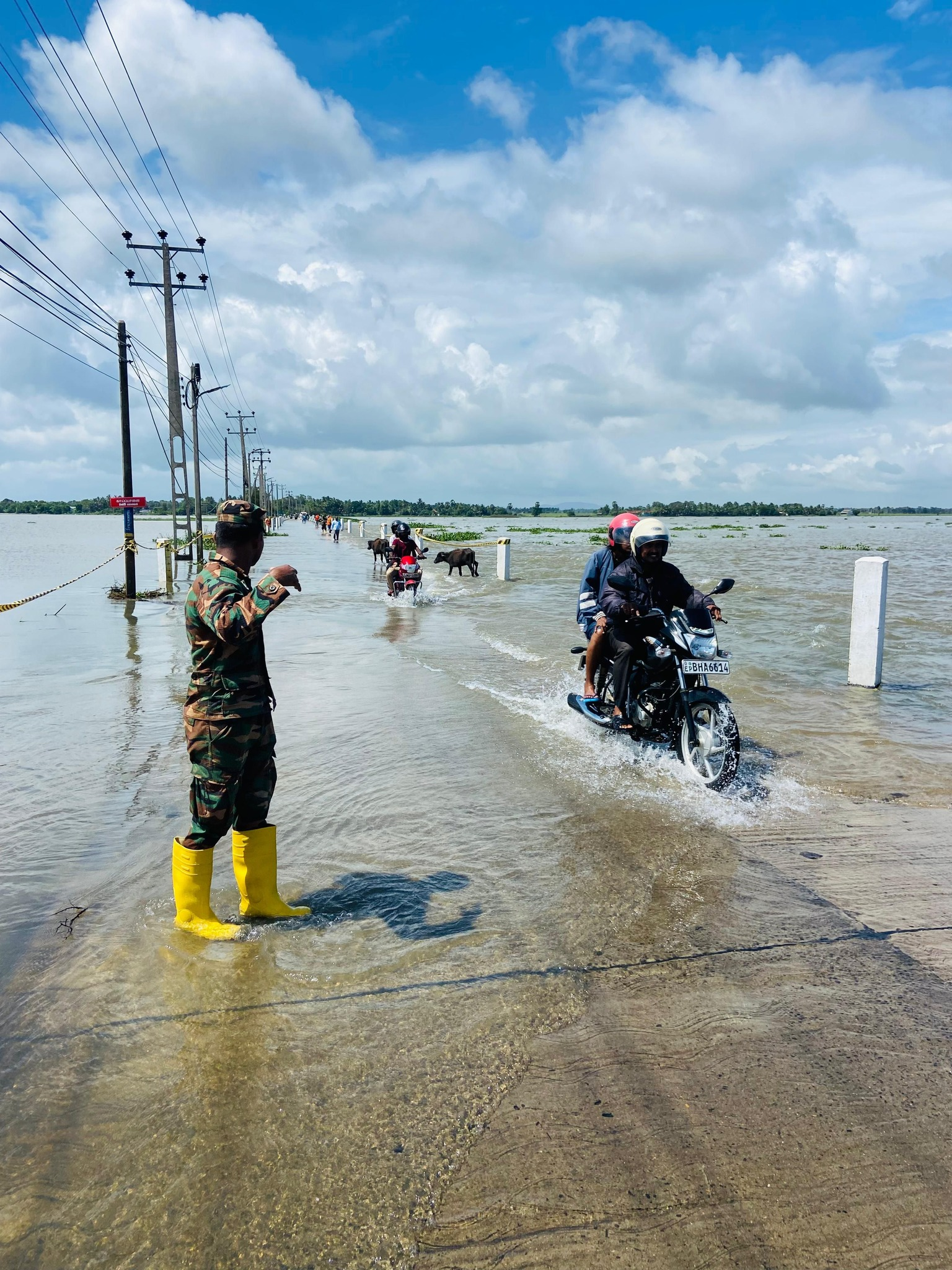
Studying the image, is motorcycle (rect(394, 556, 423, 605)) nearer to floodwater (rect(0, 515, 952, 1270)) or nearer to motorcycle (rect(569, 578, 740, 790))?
floodwater (rect(0, 515, 952, 1270))

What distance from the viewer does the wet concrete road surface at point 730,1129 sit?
215 centimetres

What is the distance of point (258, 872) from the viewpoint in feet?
12.9

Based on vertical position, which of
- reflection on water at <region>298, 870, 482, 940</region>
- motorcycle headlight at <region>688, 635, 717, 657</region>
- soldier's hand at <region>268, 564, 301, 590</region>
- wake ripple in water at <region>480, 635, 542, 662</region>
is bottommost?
wake ripple in water at <region>480, 635, 542, 662</region>

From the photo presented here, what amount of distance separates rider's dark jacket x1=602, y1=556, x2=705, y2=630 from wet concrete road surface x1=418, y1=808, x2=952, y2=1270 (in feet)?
10.7

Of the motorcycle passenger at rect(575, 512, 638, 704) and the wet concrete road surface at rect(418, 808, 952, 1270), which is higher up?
the motorcycle passenger at rect(575, 512, 638, 704)

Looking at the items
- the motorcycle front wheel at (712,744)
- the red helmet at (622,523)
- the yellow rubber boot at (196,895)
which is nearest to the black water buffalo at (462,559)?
the red helmet at (622,523)

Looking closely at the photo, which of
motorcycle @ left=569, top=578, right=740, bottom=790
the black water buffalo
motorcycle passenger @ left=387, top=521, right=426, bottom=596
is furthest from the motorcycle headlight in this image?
the black water buffalo

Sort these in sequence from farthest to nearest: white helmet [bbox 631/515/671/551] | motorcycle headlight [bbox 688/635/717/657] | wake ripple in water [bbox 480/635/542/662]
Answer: wake ripple in water [bbox 480/635/542/662], white helmet [bbox 631/515/671/551], motorcycle headlight [bbox 688/635/717/657]

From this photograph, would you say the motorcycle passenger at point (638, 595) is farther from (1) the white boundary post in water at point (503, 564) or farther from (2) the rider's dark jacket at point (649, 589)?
(1) the white boundary post in water at point (503, 564)

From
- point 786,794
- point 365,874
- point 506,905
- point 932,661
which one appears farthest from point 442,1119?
point 932,661

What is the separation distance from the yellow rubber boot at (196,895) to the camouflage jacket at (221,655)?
25.0 inches

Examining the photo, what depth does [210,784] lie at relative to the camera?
147 inches

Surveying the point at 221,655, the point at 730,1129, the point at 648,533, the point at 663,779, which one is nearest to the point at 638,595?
the point at 648,533

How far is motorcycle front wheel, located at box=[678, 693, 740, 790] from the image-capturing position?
5.87 meters
